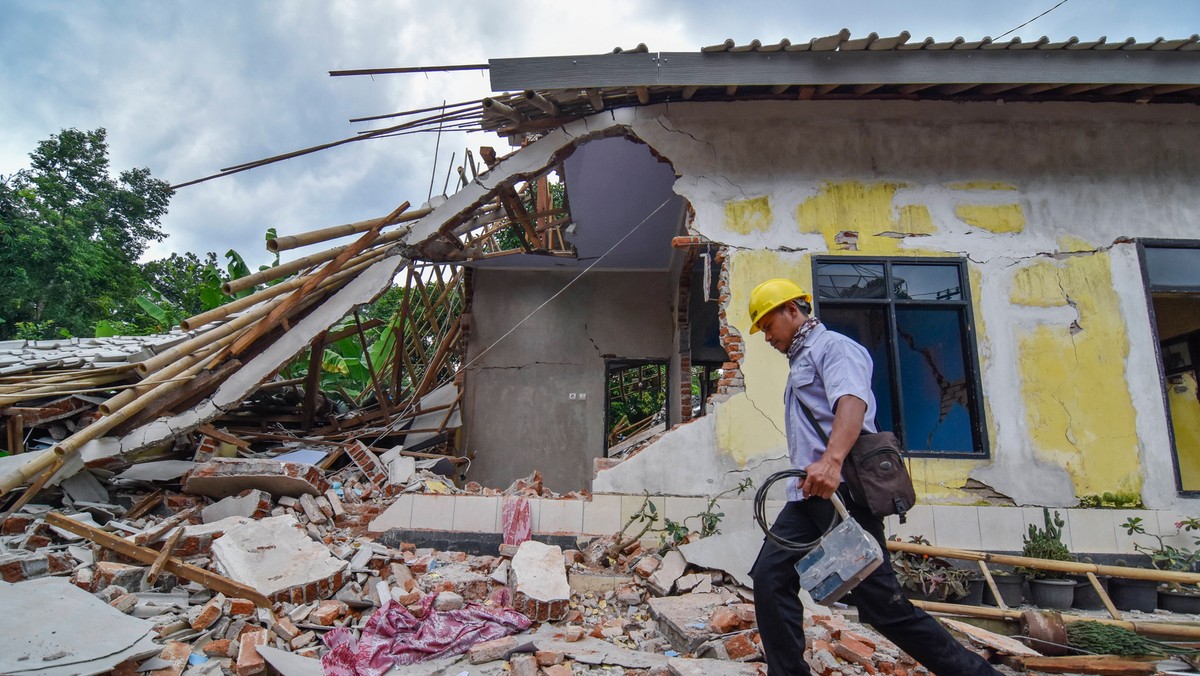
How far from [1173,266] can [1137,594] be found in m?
2.95

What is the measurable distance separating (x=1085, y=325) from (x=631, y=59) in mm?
4372

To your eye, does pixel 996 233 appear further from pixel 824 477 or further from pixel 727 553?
pixel 824 477

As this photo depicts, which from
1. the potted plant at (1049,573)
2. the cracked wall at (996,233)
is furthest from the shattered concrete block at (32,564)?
the potted plant at (1049,573)

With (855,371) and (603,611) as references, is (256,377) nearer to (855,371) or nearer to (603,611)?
(603,611)

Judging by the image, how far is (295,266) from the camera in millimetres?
5652

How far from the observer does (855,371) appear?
242 cm

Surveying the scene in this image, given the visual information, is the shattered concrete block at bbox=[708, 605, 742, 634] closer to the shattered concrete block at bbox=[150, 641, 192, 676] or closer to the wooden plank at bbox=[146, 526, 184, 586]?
the shattered concrete block at bbox=[150, 641, 192, 676]

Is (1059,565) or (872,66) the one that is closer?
(1059,565)

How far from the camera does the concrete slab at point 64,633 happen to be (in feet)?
7.91

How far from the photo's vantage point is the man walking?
2.28 m

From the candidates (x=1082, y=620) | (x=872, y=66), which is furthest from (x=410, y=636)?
(x=872, y=66)

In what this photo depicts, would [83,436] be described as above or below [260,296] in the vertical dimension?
below

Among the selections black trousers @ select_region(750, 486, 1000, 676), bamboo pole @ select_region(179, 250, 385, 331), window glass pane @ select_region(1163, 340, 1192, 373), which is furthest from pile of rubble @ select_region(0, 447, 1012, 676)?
window glass pane @ select_region(1163, 340, 1192, 373)

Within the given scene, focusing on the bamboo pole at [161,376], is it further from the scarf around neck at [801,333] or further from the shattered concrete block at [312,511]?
the scarf around neck at [801,333]
